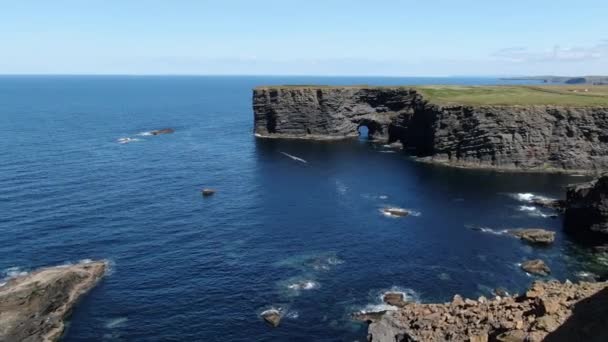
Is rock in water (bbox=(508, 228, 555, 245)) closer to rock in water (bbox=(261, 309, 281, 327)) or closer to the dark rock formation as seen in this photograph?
the dark rock formation

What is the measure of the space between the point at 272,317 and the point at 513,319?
1043 inches

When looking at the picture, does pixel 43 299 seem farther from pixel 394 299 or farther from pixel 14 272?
pixel 394 299

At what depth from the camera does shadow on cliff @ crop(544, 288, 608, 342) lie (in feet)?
129

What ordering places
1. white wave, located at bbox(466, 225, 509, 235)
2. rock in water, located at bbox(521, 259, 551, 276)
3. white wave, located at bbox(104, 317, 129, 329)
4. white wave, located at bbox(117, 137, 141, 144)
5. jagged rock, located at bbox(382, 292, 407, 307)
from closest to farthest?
white wave, located at bbox(104, 317, 129, 329) → jagged rock, located at bbox(382, 292, 407, 307) → rock in water, located at bbox(521, 259, 551, 276) → white wave, located at bbox(466, 225, 509, 235) → white wave, located at bbox(117, 137, 141, 144)

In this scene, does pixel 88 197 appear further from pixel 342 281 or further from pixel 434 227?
pixel 434 227

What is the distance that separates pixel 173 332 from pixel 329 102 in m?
128

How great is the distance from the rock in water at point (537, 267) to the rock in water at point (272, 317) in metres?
36.5

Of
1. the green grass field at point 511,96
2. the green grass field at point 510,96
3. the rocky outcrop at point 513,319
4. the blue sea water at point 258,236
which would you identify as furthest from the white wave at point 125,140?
the rocky outcrop at point 513,319

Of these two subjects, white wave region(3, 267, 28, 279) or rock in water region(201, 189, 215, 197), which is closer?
white wave region(3, 267, 28, 279)

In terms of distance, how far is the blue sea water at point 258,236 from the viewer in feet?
208

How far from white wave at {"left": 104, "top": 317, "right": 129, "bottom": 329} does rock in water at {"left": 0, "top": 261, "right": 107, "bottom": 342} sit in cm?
511

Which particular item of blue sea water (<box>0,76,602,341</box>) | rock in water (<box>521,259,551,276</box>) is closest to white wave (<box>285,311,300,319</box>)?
blue sea water (<box>0,76,602,341</box>)

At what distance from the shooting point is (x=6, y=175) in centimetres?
12125

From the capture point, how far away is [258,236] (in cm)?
8762
